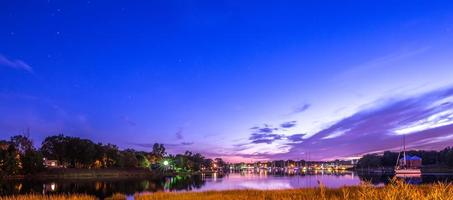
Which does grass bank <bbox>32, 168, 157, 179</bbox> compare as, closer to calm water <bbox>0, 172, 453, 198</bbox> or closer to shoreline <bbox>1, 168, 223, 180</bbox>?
shoreline <bbox>1, 168, 223, 180</bbox>

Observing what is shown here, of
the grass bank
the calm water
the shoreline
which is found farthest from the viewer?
the grass bank

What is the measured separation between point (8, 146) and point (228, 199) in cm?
14203

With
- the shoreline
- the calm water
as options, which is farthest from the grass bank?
the calm water

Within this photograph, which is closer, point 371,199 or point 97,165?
point 371,199

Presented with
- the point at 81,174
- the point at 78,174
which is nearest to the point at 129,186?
the point at 78,174

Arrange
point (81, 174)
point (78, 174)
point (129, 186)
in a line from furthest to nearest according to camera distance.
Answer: point (81, 174)
point (78, 174)
point (129, 186)

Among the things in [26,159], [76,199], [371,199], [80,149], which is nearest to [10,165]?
[26,159]

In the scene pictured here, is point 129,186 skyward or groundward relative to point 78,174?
groundward

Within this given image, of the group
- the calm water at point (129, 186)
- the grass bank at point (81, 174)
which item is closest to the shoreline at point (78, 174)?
the grass bank at point (81, 174)

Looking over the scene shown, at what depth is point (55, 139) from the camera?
18938 cm

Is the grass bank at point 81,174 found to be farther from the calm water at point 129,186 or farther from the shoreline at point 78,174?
the calm water at point 129,186

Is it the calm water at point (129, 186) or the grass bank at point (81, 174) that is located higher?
the grass bank at point (81, 174)

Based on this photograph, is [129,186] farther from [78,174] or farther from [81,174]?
[81,174]

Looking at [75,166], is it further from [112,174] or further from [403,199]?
[403,199]
